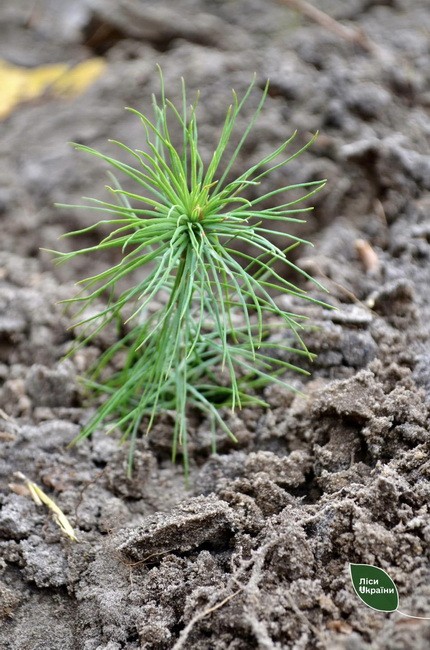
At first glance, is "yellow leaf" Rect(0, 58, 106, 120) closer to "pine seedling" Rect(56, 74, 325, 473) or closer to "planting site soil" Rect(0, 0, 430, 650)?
"planting site soil" Rect(0, 0, 430, 650)

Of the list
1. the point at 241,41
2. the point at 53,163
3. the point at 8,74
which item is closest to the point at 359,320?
the point at 53,163

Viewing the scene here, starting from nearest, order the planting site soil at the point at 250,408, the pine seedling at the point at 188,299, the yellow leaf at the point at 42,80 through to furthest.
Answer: the planting site soil at the point at 250,408, the pine seedling at the point at 188,299, the yellow leaf at the point at 42,80

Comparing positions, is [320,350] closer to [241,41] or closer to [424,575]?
[424,575]

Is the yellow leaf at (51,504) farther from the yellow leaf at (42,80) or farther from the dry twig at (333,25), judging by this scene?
the dry twig at (333,25)

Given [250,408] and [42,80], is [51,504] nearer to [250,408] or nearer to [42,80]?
[250,408]

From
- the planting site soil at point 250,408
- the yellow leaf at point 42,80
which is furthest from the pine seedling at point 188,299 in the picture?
the yellow leaf at point 42,80

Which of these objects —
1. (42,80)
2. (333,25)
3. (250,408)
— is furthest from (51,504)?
(333,25)
